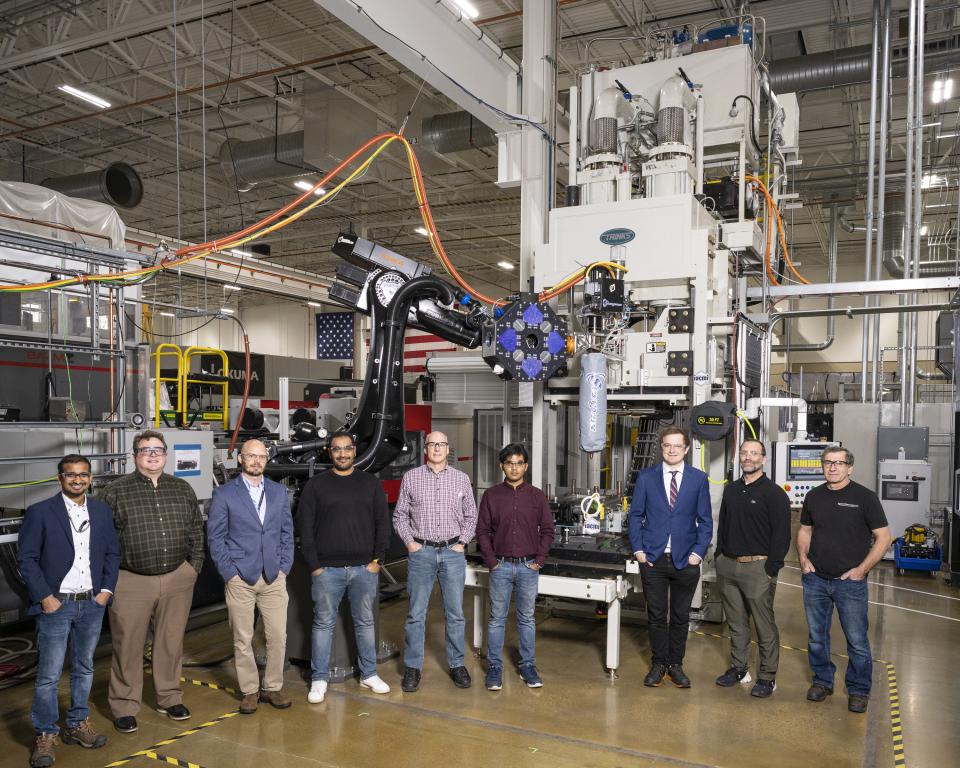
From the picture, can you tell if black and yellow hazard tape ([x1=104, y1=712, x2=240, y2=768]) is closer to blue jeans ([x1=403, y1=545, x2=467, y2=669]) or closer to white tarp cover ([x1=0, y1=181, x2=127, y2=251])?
blue jeans ([x1=403, y1=545, x2=467, y2=669])

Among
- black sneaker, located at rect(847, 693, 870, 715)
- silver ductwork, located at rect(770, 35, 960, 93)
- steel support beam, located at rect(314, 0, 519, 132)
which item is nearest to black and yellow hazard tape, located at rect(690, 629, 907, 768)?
black sneaker, located at rect(847, 693, 870, 715)

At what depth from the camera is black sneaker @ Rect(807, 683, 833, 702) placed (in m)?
4.42

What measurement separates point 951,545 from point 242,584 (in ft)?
22.8

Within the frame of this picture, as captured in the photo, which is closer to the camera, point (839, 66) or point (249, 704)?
point (249, 704)

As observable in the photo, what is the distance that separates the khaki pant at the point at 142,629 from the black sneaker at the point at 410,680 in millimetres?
1227

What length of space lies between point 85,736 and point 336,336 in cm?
1284

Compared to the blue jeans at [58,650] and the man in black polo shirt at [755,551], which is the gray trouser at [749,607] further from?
the blue jeans at [58,650]

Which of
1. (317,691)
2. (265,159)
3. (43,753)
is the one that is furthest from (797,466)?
(265,159)

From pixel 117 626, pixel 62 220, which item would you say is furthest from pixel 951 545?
pixel 62 220

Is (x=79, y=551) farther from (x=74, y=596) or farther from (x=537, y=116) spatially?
(x=537, y=116)

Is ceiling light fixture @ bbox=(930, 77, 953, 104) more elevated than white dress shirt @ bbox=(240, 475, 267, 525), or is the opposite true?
ceiling light fixture @ bbox=(930, 77, 953, 104)

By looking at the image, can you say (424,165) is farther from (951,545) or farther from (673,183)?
(951,545)

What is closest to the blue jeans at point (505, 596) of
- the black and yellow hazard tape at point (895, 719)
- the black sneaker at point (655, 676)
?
the black sneaker at point (655, 676)

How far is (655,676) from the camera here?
4637 millimetres
